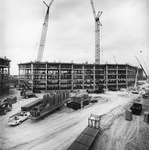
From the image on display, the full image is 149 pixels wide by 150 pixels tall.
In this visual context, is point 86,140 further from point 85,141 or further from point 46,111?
point 46,111

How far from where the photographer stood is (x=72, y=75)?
6300cm

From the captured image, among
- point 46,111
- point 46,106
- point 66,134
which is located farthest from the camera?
point 46,106

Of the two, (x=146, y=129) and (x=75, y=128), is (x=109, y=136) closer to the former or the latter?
(x=75, y=128)

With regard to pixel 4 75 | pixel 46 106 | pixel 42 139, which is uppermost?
pixel 4 75

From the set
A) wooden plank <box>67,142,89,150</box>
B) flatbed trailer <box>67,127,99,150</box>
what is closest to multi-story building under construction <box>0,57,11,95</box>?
flatbed trailer <box>67,127,99,150</box>

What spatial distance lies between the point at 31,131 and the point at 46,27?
6780 cm

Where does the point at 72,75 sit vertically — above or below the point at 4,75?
above

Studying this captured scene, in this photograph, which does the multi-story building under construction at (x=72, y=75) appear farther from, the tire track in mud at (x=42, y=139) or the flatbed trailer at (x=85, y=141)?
the flatbed trailer at (x=85, y=141)

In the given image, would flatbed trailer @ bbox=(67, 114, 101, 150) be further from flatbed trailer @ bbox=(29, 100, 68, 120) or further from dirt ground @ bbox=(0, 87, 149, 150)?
flatbed trailer @ bbox=(29, 100, 68, 120)

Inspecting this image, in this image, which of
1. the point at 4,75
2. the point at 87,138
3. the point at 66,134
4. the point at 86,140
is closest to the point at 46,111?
the point at 66,134

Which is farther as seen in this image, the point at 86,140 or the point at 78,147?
the point at 86,140

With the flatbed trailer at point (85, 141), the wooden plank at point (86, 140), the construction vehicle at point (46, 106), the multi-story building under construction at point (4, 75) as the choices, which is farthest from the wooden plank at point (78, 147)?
the multi-story building under construction at point (4, 75)

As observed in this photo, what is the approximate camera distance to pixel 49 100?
2780 cm

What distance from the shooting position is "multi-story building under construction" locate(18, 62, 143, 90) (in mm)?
60062
